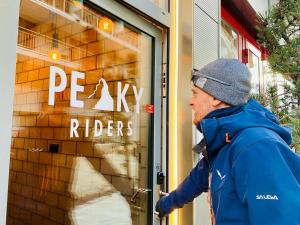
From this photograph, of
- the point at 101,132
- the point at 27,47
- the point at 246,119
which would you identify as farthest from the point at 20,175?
the point at 246,119

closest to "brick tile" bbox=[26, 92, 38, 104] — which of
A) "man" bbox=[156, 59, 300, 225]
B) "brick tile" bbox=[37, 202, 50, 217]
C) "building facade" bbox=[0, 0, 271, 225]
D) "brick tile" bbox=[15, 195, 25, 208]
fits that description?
"building facade" bbox=[0, 0, 271, 225]

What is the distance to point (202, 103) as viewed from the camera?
63.1 inches

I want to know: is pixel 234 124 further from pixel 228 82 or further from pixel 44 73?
pixel 44 73

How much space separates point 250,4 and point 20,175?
4166 millimetres

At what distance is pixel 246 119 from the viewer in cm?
136

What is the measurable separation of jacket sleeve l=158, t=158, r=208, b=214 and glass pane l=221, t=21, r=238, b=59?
2574mm

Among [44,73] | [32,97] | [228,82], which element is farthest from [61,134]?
[228,82]

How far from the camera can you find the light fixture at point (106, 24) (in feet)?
7.21

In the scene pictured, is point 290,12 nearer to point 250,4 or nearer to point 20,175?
point 250,4

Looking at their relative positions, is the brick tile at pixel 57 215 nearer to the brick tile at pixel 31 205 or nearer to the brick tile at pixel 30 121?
the brick tile at pixel 31 205

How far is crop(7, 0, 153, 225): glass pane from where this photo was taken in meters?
1.85

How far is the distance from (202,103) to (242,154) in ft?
1.45

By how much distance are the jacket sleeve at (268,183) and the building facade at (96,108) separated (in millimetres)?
1028

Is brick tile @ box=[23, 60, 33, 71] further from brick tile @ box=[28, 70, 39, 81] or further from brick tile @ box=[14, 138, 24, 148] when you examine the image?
brick tile @ box=[14, 138, 24, 148]
